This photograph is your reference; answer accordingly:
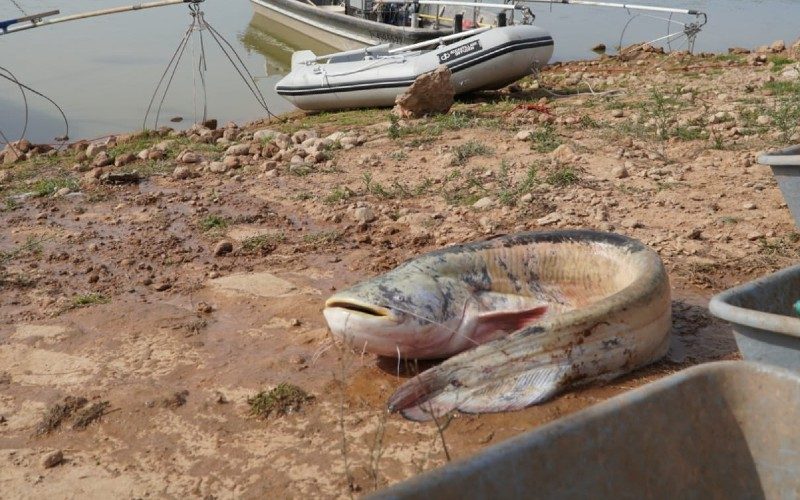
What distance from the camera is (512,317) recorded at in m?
4.74

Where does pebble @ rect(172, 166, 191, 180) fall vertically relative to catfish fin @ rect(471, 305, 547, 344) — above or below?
below

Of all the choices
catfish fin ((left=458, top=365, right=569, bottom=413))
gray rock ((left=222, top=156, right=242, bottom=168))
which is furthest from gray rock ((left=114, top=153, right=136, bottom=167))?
catfish fin ((left=458, top=365, right=569, bottom=413))

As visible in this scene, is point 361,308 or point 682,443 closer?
point 682,443

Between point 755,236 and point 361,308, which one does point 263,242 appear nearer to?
point 361,308

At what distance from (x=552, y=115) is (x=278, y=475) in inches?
281

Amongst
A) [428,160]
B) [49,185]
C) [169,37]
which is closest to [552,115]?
[428,160]

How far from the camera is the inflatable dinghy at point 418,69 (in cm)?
1182

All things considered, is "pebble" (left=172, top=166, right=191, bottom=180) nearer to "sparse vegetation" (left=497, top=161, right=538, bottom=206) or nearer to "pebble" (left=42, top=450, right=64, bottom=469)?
"sparse vegetation" (left=497, top=161, right=538, bottom=206)

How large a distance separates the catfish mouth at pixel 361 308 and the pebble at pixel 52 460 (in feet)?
4.82

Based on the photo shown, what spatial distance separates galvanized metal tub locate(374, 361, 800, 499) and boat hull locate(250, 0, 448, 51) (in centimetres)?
1435

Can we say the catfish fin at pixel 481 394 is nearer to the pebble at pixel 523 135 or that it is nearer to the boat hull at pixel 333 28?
the pebble at pixel 523 135

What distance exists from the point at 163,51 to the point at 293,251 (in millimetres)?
14247

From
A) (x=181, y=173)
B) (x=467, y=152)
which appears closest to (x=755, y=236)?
(x=467, y=152)

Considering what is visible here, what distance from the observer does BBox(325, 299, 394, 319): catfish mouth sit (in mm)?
4516
